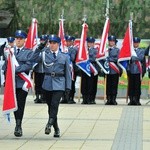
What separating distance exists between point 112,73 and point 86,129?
5.62 meters

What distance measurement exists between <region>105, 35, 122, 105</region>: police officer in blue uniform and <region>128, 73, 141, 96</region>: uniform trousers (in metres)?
0.41

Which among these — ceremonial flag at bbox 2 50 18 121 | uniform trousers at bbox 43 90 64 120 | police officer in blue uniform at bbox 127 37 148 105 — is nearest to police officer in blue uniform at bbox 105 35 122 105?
police officer in blue uniform at bbox 127 37 148 105

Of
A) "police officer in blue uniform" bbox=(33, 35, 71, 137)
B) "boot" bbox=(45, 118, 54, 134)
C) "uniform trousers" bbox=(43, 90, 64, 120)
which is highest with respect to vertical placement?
"police officer in blue uniform" bbox=(33, 35, 71, 137)

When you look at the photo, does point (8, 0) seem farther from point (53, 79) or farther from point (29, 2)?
point (53, 79)

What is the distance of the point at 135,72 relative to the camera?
58.1 ft

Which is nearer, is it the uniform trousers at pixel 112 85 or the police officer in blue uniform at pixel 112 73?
the police officer in blue uniform at pixel 112 73

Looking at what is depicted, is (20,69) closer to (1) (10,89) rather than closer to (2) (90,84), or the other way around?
(1) (10,89)

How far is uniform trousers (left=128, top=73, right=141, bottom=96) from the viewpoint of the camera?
1785 cm

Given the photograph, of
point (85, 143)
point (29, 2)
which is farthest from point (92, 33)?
point (85, 143)

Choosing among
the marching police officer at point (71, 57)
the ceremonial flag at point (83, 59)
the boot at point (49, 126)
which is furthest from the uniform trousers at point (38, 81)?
the boot at point (49, 126)

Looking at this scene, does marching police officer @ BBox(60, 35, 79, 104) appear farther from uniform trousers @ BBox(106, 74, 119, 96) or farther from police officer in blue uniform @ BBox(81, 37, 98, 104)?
uniform trousers @ BBox(106, 74, 119, 96)

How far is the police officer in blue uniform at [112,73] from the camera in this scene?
17.8m

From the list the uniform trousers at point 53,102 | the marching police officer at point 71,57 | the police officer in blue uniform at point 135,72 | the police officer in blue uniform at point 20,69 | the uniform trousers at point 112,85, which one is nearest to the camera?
the uniform trousers at point 53,102

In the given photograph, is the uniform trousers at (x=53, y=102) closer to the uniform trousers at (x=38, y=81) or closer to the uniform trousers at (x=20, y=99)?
the uniform trousers at (x=20, y=99)
